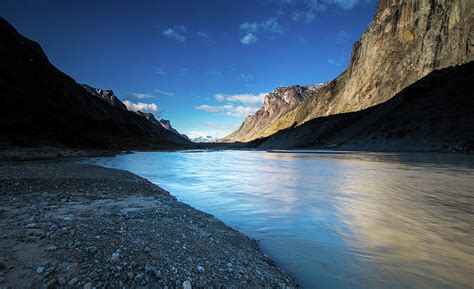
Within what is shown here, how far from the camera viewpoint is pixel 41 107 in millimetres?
76875

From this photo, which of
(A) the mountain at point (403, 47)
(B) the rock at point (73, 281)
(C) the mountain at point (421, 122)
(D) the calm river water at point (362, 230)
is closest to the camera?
(B) the rock at point (73, 281)

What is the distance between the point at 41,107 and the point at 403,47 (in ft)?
425

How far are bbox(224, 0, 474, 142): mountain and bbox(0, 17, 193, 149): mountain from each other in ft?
335

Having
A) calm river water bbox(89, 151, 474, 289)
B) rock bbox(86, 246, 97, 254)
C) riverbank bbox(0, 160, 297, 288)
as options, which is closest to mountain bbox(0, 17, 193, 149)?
riverbank bbox(0, 160, 297, 288)

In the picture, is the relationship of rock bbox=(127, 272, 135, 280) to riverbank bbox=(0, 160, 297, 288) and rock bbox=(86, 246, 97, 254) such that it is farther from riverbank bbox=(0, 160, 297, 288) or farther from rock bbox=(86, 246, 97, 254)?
rock bbox=(86, 246, 97, 254)

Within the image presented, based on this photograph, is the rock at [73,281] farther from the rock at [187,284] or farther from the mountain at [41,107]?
the mountain at [41,107]

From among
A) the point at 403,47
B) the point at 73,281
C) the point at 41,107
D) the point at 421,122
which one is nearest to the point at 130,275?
the point at 73,281

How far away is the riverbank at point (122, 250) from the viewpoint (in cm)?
452

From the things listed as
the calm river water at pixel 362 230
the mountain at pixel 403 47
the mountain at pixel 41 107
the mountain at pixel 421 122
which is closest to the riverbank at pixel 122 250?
the calm river water at pixel 362 230

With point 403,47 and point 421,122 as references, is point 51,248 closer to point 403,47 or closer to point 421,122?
point 421,122

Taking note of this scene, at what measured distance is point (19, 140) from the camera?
44.0 meters

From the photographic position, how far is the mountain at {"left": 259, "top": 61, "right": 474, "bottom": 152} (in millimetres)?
52375

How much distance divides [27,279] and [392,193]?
51.0ft

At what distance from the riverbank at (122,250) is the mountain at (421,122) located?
54.4 m
